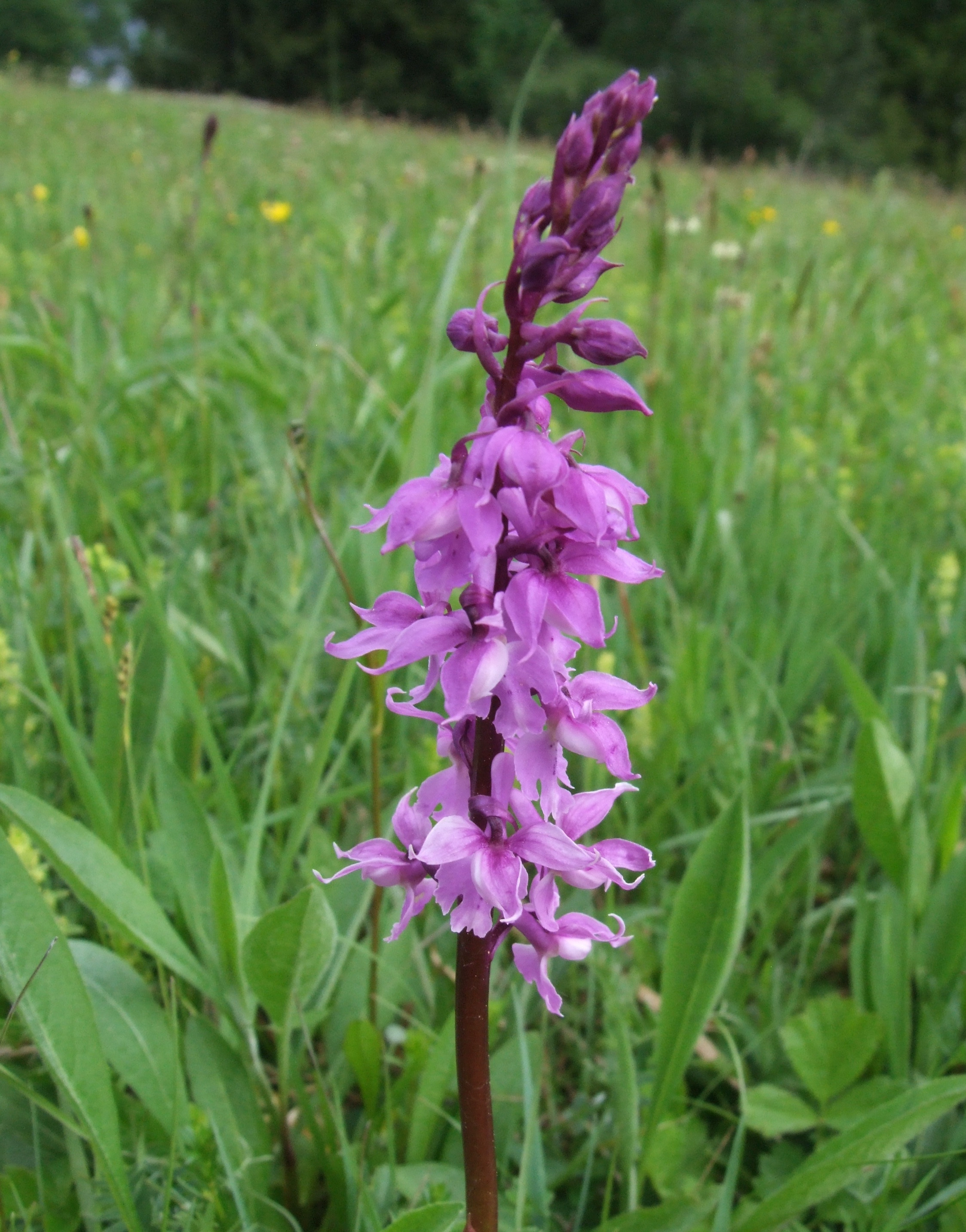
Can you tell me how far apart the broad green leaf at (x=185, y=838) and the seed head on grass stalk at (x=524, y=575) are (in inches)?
21.5

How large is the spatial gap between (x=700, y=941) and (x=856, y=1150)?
0.26m

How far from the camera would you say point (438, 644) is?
76 centimetres

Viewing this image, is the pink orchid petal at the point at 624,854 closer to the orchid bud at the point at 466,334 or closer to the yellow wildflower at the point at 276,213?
the orchid bud at the point at 466,334

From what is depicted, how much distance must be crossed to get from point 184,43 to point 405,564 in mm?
53629

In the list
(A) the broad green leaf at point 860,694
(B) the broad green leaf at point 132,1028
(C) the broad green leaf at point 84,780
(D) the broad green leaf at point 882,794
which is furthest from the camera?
(A) the broad green leaf at point 860,694

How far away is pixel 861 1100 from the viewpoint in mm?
1322

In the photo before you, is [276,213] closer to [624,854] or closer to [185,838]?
[185,838]

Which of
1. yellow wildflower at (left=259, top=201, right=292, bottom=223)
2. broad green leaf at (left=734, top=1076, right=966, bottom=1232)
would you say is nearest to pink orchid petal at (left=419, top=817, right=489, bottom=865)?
broad green leaf at (left=734, top=1076, right=966, bottom=1232)

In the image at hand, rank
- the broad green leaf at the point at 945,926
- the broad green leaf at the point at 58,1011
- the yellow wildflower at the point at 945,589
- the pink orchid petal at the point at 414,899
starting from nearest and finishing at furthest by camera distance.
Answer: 1. the pink orchid petal at the point at 414,899
2. the broad green leaf at the point at 58,1011
3. the broad green leaf at the point at 945,926
4. the yellow wildflower at the point at 945,589

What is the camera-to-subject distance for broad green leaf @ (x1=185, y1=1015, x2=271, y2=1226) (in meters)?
1.16

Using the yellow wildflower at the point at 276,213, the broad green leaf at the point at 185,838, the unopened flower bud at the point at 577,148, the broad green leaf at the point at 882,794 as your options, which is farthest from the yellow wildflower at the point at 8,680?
the yellow wildflower at the point at 276,213

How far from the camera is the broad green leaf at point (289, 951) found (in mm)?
1061

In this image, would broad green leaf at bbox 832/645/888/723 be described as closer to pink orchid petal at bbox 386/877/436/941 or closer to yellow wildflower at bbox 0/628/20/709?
pink orchid petal at bbox 386/877/436/941

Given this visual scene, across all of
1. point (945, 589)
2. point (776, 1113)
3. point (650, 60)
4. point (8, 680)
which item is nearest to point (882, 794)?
point (776, 1113)
